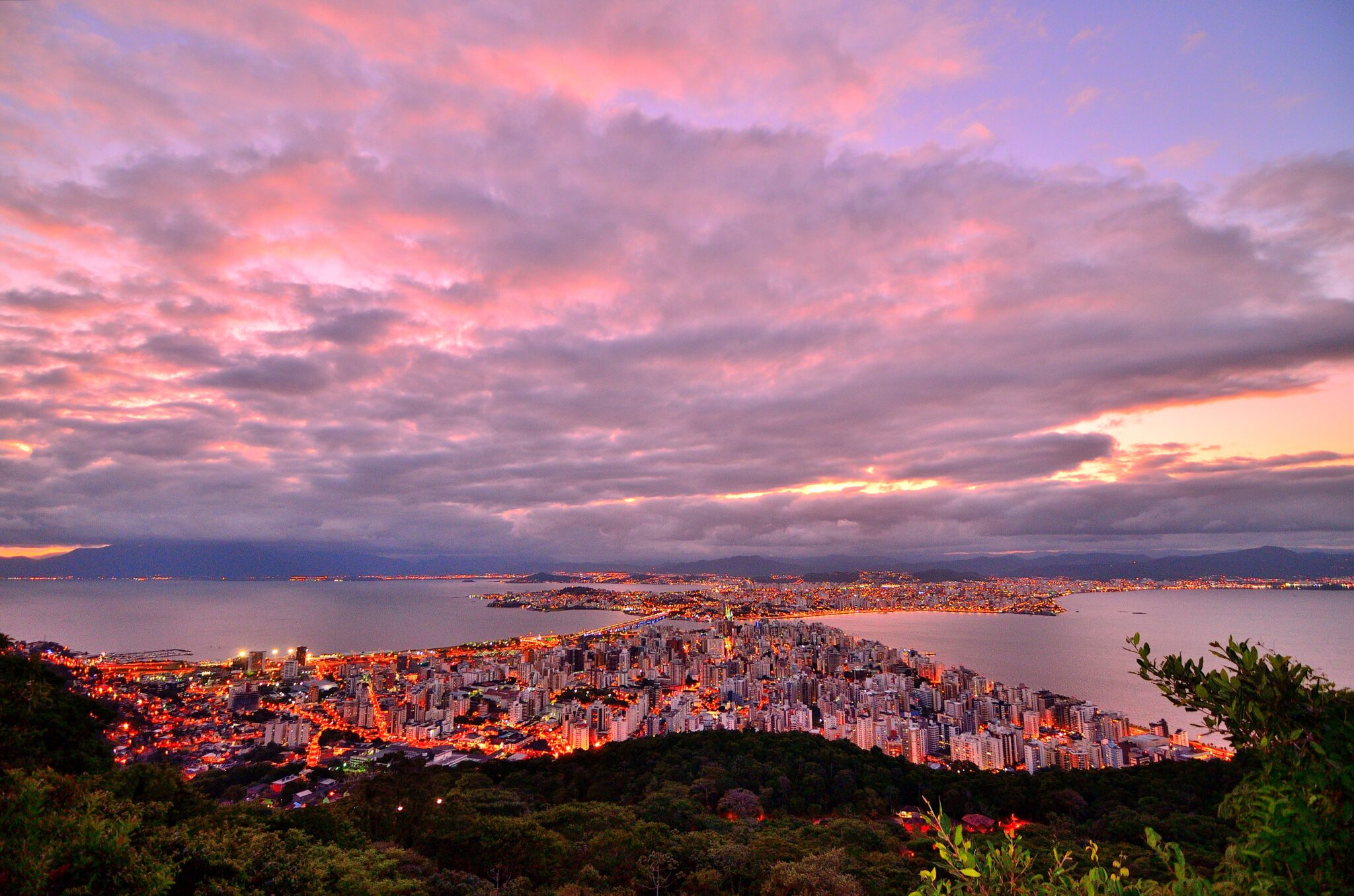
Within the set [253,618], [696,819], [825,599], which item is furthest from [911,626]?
[253,618]

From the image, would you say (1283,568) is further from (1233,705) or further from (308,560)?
(308,560)

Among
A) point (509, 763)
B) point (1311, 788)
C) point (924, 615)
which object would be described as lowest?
point (924, 615)

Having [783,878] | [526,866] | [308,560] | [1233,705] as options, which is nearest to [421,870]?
[526,866]

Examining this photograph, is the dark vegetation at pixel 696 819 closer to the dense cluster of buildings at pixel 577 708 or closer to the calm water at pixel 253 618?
the dense cluster of buildings at pixel 577 708

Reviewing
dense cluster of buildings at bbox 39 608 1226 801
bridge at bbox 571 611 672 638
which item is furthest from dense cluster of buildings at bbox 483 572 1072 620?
dense cluster of buildings at bbox 39 608 1226 801

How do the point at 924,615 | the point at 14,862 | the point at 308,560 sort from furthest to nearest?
the point at 308,560 → the point at 924,615 → the point at 14,862

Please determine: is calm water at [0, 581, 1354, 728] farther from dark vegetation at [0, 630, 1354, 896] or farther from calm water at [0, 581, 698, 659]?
dark vegetation at [0, 630, 1354, 896]
